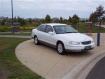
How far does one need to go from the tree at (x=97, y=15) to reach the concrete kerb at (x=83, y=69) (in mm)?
41427

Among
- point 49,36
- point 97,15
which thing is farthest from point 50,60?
point 97,15

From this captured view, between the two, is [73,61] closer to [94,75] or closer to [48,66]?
[48,66]

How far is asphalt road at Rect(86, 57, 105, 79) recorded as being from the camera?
9.18 meters

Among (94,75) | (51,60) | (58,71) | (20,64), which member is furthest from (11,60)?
(94,75)

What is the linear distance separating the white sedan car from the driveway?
0.40 m

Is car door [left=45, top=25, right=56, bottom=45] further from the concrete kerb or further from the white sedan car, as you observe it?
the concrete kerb

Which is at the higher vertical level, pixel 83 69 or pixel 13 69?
pixel 13 69

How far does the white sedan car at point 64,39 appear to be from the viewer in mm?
12984

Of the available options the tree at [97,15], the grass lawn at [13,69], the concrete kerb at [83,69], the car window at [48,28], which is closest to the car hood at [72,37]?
the concrete kerb at [83,69]

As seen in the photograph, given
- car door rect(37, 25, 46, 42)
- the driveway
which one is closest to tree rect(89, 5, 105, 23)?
car door rect(37, 25, 46, 42)

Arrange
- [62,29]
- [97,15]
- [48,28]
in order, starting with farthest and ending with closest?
[97,15], [48,28], [62,29]

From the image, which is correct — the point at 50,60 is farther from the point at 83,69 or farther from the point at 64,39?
the point at 83,69

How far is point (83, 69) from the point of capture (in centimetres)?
1047

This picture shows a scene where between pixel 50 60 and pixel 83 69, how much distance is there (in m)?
1.97
